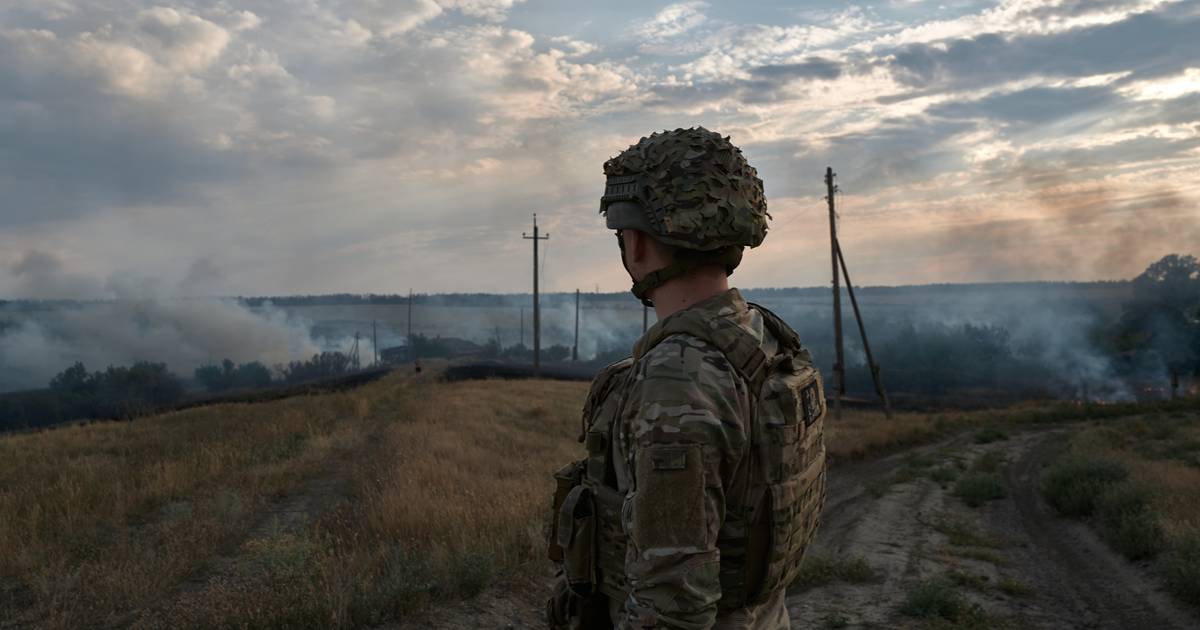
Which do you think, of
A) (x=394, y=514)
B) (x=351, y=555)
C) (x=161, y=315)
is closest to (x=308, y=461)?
(x=394, y=514)

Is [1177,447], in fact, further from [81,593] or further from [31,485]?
[31,485]

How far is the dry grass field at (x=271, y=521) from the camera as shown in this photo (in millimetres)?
5809

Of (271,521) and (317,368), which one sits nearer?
(271,521)

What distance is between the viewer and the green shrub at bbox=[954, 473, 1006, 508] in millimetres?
12241

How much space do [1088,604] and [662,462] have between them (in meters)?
7.38

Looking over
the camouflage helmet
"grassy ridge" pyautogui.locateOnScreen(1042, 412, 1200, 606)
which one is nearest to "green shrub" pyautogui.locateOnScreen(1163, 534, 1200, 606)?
"grassy ridge" pyautogui.locateOnScreen(1042, 412, 1200, 606)

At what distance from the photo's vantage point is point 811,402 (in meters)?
2.16

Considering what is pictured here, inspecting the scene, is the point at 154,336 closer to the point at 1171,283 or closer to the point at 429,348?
the point at 429,348

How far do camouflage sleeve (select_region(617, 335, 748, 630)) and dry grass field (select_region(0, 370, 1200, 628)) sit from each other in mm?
4439

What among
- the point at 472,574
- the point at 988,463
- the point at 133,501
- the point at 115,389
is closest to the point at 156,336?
the point at 115,389

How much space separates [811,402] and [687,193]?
2.29ft

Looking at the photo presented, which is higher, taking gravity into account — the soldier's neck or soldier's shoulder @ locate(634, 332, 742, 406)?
the soldier's neck

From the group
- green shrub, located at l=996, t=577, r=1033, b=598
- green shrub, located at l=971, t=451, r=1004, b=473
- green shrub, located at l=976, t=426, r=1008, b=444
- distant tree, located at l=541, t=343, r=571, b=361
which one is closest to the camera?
green shrub, located at l=996, t=577, r=1033, b=598

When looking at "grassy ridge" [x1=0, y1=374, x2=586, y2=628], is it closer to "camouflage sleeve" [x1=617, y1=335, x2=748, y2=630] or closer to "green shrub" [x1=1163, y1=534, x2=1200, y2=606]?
"camouflage sleeve" [x1=617, y1=335, x2=748, y2=630]
